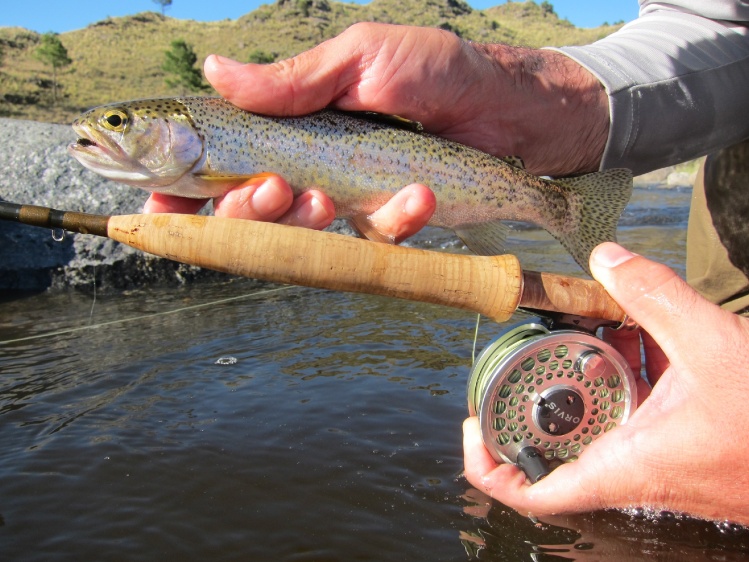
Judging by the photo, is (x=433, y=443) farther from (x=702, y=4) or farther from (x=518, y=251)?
(x=518, y=251)

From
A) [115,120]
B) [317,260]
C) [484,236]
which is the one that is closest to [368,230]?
[484,236]

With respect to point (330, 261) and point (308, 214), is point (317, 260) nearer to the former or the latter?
point (330, 261)

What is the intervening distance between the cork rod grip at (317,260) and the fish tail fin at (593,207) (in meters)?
1.01

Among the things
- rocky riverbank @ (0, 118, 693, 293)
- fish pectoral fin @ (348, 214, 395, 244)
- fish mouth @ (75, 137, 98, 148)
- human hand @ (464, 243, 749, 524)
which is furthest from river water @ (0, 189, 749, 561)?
fish mouth @ (75, 137, 98, 148)

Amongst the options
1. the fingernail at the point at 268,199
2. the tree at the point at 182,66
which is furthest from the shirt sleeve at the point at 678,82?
the tree at the point at 182,66

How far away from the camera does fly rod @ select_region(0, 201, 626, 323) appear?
2256mm

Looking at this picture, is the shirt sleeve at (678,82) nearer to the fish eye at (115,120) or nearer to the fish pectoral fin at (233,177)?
the fish pectoral fin at (233,177)

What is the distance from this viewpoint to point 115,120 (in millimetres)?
2746

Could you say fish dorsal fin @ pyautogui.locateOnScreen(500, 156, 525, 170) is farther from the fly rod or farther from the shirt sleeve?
the fly rod

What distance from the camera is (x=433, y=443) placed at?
10.7ft

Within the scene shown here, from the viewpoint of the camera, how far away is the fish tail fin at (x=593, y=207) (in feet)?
10.4

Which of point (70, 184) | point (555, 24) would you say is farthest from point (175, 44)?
point (555, 24)

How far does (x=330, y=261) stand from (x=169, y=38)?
266ft

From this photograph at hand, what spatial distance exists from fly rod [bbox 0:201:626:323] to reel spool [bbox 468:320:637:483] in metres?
0.15
